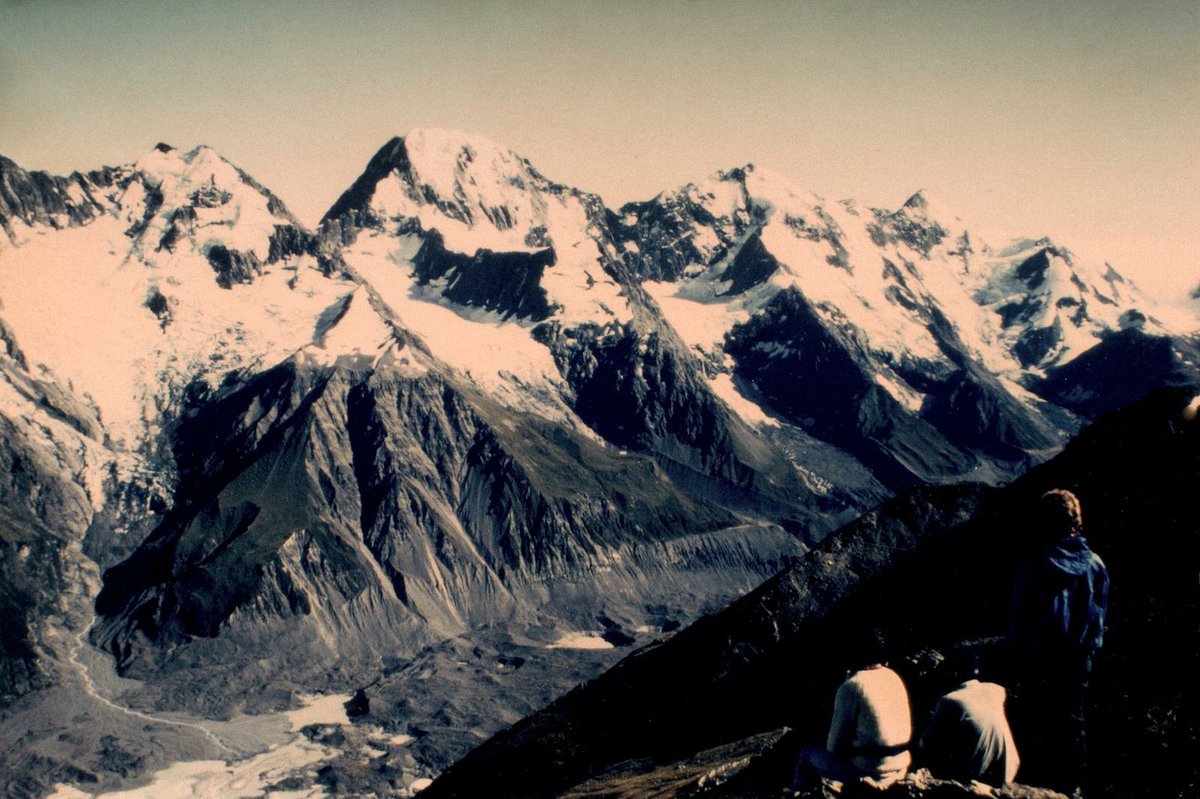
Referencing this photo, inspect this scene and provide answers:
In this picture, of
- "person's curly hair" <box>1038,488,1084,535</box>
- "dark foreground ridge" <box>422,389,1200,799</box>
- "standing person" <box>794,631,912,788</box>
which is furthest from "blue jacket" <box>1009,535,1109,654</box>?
"dark foreground ridge" <box>422,389,1200,799</box>

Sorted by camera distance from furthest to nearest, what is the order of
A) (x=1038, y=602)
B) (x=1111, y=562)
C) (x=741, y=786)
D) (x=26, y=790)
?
1. (x=26, y=790)
2. (x=1111, y=562)
3. (x=741, y=786)
4. (x=1038, y=602)

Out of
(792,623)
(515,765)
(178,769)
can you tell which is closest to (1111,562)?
(792,623)

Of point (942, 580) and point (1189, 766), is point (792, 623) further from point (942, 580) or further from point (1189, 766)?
point (1189, 766)

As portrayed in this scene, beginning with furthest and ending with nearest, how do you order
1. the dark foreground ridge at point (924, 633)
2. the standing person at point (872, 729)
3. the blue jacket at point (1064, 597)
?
1. the dark foreground ridge at point (924, 633)
2. the blue jacket at point (1064, 597)
3. the standing person at point (872, 729)

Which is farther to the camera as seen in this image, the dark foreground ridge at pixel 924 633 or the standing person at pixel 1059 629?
the dark foreground ridge at pixel 924 633

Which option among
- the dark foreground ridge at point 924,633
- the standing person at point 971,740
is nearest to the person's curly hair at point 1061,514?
the standing person at point 971,740

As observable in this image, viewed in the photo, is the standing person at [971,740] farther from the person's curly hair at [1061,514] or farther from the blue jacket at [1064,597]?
the person's curly hair at [1061,514]

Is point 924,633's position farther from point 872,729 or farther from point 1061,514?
point 872,729
